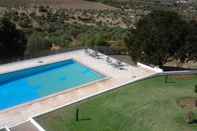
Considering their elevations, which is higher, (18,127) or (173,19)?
(173,19)

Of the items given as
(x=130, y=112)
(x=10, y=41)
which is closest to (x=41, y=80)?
(x=10, y=41)

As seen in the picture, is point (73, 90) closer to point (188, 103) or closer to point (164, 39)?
point (188, 103)

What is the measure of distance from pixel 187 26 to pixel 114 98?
8628mm

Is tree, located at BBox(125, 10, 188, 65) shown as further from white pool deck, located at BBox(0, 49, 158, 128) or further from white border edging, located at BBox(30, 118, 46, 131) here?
white border edging, located at BBox(30, 118, 46, 131)

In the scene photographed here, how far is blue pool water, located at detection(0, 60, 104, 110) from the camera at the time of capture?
2275 centimetres

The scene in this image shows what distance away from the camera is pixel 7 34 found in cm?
2788

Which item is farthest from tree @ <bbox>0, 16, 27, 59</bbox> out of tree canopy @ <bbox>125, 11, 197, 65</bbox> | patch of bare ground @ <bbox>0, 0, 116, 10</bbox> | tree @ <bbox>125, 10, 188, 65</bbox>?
patch of bare ground @ <bbox>0, 0, 116, 10</bbox>

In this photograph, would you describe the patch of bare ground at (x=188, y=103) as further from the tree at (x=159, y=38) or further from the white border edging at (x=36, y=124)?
the white border edging at (x=36, y=124)

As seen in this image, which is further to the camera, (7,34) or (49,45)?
(49,45)

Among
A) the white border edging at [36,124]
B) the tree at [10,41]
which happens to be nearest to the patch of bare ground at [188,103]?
the white border edging at [36,124]

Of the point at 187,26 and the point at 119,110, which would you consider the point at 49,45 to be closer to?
the point at 187,26

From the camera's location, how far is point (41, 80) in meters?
25.5

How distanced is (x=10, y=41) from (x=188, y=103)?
14322 millimetres

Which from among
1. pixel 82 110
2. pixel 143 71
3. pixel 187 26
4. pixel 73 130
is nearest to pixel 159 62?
pixel 143 71
